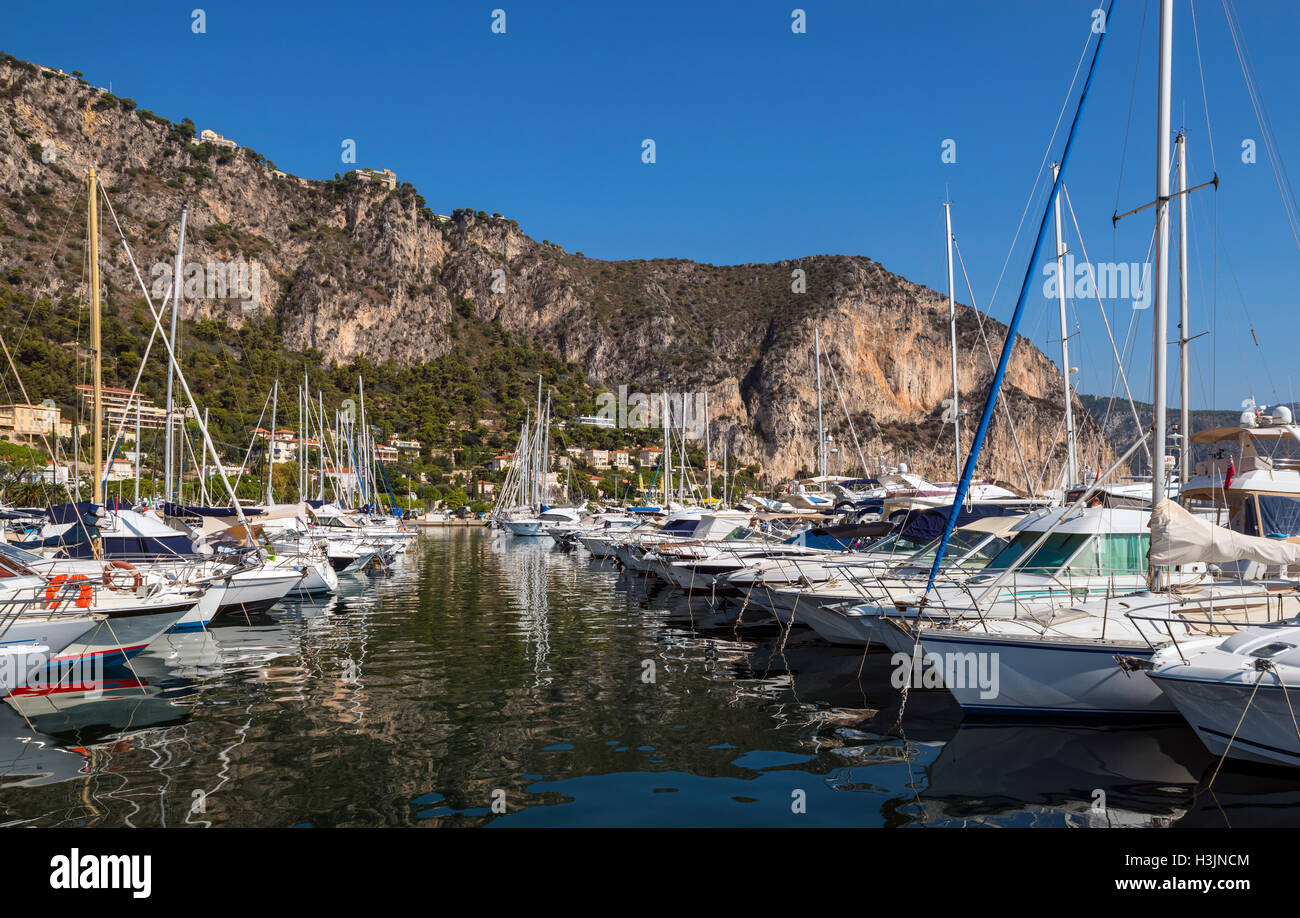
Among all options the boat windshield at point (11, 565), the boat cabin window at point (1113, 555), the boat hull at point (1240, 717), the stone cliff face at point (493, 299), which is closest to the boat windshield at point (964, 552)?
the boat cabin window at point (1113, 555)

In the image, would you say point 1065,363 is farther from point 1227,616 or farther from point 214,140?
point 214,140

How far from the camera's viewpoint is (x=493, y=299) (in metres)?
184

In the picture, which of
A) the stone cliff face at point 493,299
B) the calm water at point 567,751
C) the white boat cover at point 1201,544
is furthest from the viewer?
the stone cliff face at point 493,299

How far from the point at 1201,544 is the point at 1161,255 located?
4306 mm

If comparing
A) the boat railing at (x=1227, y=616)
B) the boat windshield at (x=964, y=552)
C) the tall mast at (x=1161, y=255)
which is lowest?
the boat railing at (x=1227, y=616)

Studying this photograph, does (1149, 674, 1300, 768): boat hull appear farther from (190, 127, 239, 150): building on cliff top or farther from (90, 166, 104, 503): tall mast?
(190, 127, 239, 150): building on cliff top

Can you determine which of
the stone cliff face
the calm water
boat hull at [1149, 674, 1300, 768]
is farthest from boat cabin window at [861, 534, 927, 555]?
the stone cliff face

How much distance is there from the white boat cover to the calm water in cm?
249

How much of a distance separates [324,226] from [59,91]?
45.7 m

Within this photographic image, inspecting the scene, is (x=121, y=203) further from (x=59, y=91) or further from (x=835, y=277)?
(x=835, y=277)

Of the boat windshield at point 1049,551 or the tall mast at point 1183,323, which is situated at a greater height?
the tall mast at point 1183,323

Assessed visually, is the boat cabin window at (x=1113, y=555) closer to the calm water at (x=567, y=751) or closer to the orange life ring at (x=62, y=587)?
the calm water at (x=567, y=751)

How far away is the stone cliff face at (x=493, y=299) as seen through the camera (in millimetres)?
136000

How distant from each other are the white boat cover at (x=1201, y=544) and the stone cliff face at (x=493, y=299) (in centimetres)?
12927
